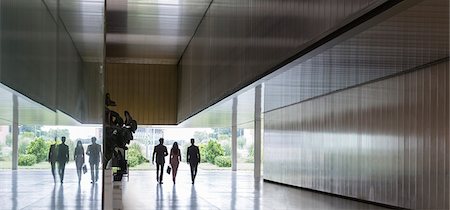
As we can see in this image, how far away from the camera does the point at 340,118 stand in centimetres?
1930

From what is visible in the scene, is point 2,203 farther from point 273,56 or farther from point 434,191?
point 434,191

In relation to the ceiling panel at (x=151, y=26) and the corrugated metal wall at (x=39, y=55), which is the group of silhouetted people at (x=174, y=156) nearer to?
the ceiling panel at (x=151, y=26)

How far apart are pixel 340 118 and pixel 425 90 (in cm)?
561

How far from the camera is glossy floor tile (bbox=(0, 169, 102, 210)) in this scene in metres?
2.09

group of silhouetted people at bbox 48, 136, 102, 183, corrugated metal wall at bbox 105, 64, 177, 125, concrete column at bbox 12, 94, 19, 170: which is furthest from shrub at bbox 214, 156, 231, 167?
concrete column at bbox 12, 94, 19, 170

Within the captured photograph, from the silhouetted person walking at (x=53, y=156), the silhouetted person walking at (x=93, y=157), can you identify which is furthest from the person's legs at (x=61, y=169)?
the silhouetted person walking at (x=93, y=157)

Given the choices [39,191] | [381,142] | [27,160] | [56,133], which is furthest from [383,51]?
[27,160]

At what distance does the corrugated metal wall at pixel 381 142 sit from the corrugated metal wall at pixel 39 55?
432 inches

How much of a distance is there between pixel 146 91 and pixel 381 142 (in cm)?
2750

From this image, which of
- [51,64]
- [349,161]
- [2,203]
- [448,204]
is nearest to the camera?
[2,203]

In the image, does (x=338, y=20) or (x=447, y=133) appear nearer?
(x=338, y=20)

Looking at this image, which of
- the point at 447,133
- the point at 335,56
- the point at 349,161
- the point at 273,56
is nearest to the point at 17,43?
the point at 273,56

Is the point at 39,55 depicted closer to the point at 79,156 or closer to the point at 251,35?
the point at 79,156

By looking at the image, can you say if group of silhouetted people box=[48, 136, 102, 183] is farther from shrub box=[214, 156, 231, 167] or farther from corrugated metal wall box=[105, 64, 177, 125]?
shrub box=[214, 156, 231, 167]
